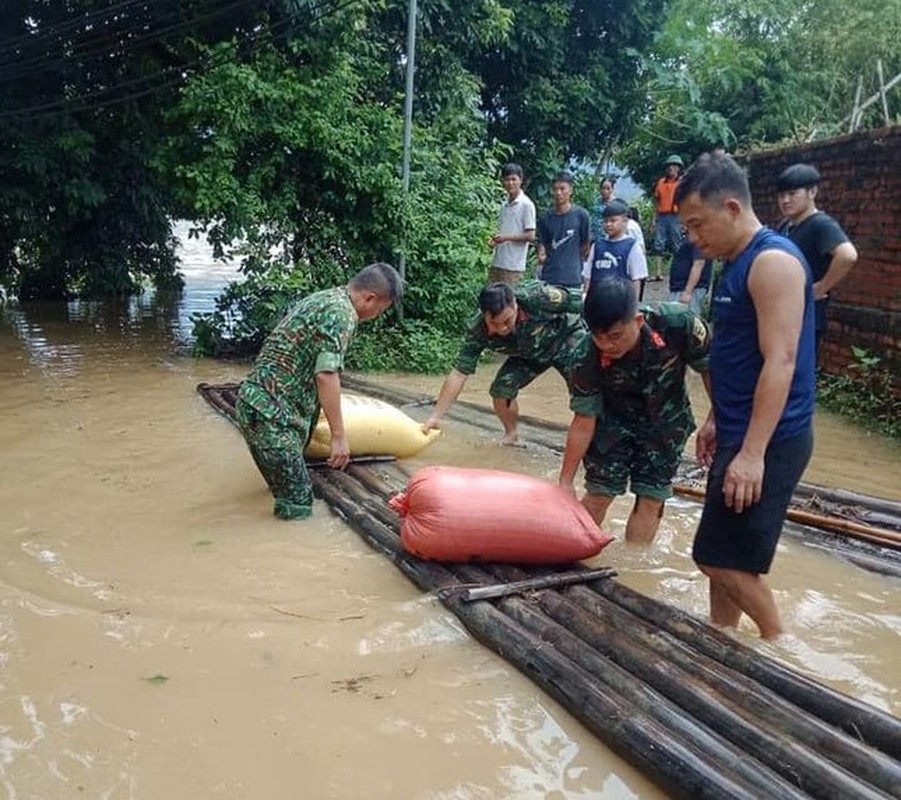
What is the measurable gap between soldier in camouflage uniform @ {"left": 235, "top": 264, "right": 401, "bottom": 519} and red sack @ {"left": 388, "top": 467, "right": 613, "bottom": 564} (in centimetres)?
82

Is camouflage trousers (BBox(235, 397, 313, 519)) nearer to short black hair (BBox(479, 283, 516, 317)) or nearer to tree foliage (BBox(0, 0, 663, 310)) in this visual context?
short black hair (BBox(479, 283, 516, 317))

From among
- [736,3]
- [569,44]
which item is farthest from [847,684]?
[736,3]

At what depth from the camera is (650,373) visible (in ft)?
10.8

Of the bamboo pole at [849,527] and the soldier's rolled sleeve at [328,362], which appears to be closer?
the bamboo pole at [849,527]

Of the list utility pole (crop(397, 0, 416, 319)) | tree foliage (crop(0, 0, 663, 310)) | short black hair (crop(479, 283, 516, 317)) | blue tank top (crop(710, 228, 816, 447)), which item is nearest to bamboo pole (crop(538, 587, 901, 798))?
blue tank top (crop(710, 228, 816, 447))

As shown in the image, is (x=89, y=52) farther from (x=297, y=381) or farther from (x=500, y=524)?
(x=500, y=524)

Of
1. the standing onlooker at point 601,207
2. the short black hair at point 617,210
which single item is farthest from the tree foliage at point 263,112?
the short black hair at point 617,210

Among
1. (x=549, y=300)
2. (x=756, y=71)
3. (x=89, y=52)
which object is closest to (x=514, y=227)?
(x=549, y=300)

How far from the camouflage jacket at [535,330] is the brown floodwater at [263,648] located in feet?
2.17

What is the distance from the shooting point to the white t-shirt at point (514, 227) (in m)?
7.75

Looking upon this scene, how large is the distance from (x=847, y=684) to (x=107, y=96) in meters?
10.7

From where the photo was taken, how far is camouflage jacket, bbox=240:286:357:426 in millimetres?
3949

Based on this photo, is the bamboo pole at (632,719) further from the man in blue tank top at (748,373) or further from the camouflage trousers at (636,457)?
the camouflage trousers at (636,457)

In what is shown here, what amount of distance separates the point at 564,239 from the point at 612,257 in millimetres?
445
